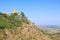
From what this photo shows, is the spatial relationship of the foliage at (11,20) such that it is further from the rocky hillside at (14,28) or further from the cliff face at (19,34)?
the cliff face at (19,34)

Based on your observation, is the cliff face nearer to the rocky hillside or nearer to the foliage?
the rocky hillside

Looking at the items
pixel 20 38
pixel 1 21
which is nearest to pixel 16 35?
pixel 20 38

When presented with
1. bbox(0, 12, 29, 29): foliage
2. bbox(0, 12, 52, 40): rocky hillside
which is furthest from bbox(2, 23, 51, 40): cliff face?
bbox(0, 12, 29, 29): foliage

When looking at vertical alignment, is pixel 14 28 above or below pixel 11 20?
below

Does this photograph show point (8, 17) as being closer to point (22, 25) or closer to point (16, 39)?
point (22, 25)

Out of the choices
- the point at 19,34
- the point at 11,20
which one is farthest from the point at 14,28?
the point at 11,20

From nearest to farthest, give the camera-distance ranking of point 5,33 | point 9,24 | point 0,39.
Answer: point 0,39, point 5,33, point 9,24

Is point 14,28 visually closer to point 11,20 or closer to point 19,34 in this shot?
point 19,34

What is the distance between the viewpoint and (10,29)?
32.0 m

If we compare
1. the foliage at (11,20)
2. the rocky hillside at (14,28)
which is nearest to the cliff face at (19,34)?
the rocky hillside at (14,28)

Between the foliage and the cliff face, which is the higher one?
the foliage

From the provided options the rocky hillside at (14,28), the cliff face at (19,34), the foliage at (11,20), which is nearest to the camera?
the cliff face at (19,34)

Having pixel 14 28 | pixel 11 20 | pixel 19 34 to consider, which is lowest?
pixel 19 34

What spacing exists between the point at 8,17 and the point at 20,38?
5.31 metres
